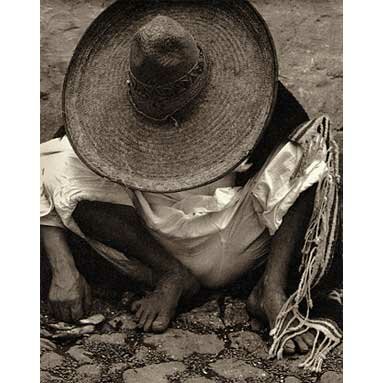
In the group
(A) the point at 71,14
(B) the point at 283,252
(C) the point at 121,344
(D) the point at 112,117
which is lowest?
(C) the point at 121,344

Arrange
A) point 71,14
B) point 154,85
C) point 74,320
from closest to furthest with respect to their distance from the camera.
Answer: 1. point 154,85
2. point 74,320
3. point 71,14

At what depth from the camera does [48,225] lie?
2605 millimetres

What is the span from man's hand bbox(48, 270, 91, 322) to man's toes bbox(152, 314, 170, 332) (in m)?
0.17

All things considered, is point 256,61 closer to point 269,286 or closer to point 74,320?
point 269,286

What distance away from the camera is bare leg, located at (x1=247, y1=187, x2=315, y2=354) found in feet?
8.36

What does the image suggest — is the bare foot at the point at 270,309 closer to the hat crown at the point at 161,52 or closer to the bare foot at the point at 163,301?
the bare foot at the point at 163,301

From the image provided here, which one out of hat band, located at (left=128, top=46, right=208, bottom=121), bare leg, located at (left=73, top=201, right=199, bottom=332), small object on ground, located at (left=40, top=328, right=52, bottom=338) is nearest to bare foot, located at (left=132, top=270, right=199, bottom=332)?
bare leg, located at (left=73, top=201, right=199, bottom=332)

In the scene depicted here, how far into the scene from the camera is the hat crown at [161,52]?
93.7 inches

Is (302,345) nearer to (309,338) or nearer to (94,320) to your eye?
(309,338)

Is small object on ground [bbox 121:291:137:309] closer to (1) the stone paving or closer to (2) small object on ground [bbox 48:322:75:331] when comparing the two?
(1) the stone paving

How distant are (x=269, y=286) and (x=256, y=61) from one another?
517mm

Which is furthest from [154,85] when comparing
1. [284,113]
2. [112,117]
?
[284,113]

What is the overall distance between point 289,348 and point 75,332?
494 mm
